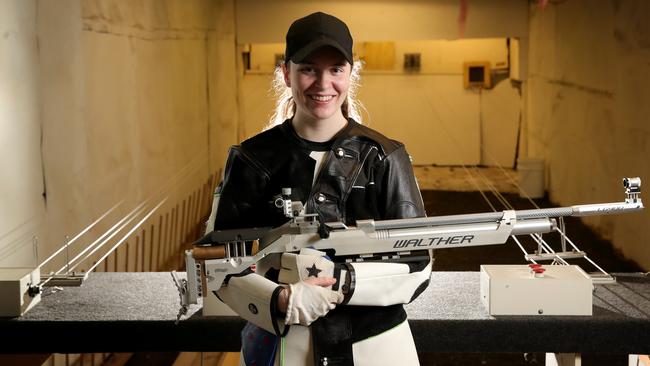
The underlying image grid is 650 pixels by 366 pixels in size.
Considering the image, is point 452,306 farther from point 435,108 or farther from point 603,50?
point 435,108

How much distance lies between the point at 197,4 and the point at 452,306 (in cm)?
425

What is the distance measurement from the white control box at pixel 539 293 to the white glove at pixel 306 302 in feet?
2.52

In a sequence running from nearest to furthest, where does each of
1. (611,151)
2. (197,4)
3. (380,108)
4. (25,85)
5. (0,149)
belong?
(0,149) → (25,85) → (611,151) → (197,4) → (380,108)

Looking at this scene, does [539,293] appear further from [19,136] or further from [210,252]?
[19,136]

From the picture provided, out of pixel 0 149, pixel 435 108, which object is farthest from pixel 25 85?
pixel 435 108

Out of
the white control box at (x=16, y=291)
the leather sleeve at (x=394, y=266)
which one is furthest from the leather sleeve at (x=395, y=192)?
the white control box at (x=16, y=291)

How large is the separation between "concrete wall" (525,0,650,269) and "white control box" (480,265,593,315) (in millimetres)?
2280

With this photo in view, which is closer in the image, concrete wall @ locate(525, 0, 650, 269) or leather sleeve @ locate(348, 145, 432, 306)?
leather sleeve @ locate(348, 145, 432, 306)

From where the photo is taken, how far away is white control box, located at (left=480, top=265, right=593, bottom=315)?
214 cm

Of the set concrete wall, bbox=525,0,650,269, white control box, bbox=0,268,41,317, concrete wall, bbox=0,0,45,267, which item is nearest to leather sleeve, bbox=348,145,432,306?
white control box, bbox=0,268,41,317

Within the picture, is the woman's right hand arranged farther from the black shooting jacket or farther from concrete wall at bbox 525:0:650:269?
concrete wall at bbox 525:0:650:269

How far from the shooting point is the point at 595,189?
534 cm

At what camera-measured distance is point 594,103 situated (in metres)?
5.39

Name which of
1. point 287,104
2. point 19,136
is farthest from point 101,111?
point 287,104
